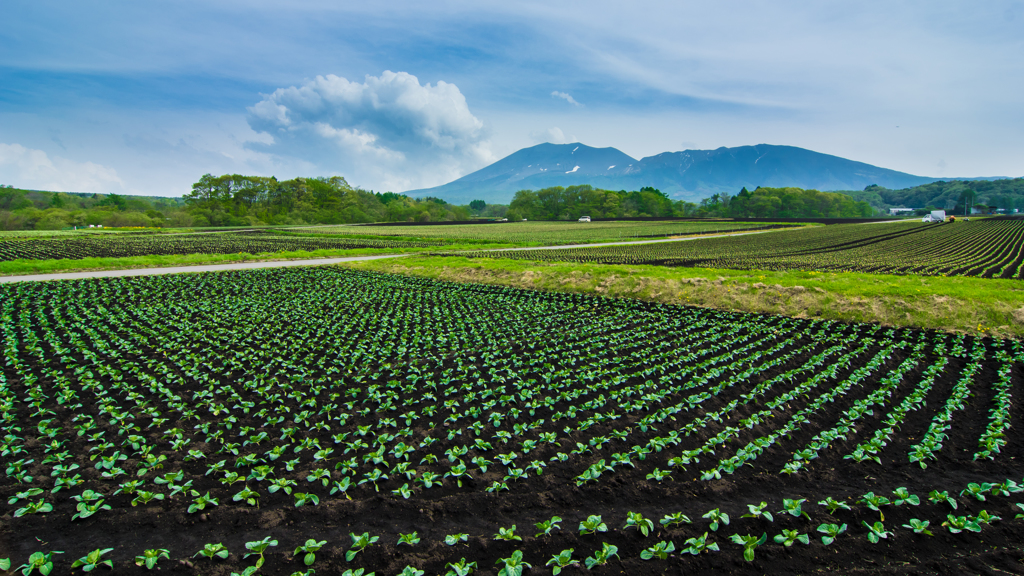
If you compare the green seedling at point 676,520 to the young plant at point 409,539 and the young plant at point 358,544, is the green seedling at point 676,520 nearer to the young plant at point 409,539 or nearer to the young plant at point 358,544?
the young plant at point 409,539

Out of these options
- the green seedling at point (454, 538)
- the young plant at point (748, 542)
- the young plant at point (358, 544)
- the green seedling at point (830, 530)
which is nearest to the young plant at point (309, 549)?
the young plant at point (358, 544)

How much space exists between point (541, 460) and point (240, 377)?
662cm

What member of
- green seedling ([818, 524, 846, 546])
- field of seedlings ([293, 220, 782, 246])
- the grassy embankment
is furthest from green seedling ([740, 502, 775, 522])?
field of seedlings ([293, 220, 782, 246])

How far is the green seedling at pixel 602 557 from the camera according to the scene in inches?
179

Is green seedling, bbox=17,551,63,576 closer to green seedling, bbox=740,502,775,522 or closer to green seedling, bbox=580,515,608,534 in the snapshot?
green seedling, bbox=580,515,608,534

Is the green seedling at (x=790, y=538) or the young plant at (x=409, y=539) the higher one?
the young plant at (x=409, y=539)

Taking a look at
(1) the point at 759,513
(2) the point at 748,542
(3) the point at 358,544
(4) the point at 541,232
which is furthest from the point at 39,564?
(4) the point at 541,232

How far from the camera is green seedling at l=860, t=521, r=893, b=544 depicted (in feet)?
16.2

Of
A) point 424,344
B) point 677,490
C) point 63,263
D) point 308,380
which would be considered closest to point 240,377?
point 308,380

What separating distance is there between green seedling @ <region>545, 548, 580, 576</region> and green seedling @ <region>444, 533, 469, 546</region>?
2.92 feet

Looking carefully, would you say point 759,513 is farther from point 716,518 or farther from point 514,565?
point 514,565

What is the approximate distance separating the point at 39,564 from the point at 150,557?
3.41 ft

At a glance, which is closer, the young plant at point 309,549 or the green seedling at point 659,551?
the young plant at point 309,549

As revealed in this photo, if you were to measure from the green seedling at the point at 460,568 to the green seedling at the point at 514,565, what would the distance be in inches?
10.9
